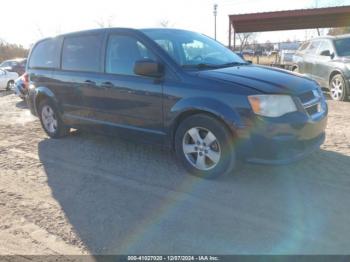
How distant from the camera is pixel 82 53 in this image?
5.76 metres

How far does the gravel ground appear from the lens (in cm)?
314

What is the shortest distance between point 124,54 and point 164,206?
7.57ft

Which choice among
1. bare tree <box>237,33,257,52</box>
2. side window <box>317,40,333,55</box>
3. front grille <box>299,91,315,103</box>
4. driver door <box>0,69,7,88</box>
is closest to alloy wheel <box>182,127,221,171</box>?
front grille <box>299,91,315,103</box>

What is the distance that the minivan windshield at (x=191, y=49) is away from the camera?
4797 mm

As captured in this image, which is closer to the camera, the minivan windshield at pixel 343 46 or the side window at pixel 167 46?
the side window at pixel 167 46

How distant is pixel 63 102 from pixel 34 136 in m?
1.46

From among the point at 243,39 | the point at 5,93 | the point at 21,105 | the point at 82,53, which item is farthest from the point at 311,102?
the point at 243,39

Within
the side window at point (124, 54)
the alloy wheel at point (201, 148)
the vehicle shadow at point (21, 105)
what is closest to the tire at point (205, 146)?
the alloy wheel at point (201, 148)

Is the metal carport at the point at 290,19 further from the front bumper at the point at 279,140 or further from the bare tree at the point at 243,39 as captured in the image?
the front bumper at the point at 279,140

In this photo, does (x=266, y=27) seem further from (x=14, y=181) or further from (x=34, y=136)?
(x=14, y=181)

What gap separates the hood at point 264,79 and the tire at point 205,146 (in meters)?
0.51

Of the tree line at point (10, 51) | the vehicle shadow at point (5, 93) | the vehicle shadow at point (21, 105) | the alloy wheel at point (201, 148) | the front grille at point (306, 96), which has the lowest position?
the vehicle shadow at point (5, 93)

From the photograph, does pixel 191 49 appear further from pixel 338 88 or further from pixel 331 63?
pixel 331 63

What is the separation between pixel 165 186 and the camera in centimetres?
435
